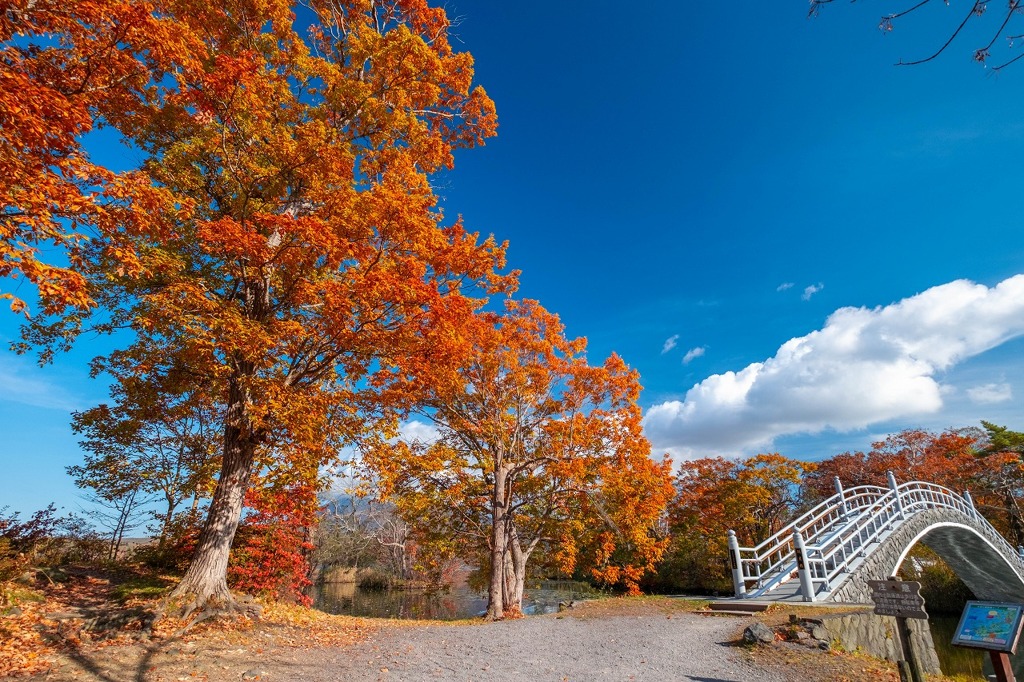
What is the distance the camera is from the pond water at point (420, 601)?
22.1 meters

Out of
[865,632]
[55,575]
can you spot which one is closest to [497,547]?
[865,632]

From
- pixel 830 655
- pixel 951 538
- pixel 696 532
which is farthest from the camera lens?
pixel 696 532

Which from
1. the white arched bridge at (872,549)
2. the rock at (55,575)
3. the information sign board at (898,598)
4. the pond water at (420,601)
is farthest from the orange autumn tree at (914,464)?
the rock at (55,575)

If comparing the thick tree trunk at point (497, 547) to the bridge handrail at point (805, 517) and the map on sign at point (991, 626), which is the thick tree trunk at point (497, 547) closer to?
the bridge handrail at point (805, 517)

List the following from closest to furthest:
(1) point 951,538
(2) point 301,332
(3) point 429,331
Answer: (2) point 301,332, (3) point 429,331, (1) point 951,538

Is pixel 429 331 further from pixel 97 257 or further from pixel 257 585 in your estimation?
pixel 257 585

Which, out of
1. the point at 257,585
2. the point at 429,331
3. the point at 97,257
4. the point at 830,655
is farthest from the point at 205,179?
the point at 830,655

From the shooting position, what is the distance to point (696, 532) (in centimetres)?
2312

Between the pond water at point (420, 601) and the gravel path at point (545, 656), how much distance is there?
11947mm

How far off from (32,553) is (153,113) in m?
9.46

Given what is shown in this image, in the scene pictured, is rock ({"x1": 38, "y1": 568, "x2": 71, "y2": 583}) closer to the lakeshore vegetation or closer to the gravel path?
the lakeshore vegetation

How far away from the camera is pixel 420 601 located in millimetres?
27844

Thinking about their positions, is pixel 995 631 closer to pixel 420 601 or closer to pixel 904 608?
pixel 904 608

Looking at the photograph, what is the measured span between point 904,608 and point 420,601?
27632 millimetres
